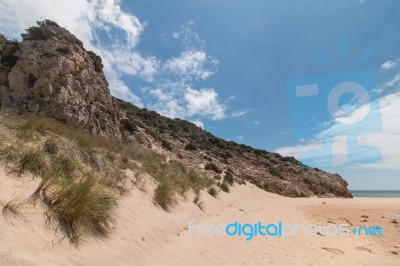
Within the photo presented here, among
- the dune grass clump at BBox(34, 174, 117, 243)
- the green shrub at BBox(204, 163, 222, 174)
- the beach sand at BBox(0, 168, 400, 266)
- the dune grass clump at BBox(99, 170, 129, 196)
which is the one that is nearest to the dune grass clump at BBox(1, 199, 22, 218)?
the beach sand at BBox(0, 168, 400, 266)

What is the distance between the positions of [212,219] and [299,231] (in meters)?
3.22

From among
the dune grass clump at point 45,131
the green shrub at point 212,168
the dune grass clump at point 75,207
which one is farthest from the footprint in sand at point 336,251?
the green shrub at point 212,168

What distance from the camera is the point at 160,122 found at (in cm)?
3822

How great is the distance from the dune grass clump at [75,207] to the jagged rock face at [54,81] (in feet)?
28.4

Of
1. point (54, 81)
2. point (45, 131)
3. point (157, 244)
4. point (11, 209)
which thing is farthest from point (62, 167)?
point (54, 81)

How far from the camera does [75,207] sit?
4633mm

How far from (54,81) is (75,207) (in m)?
11.2

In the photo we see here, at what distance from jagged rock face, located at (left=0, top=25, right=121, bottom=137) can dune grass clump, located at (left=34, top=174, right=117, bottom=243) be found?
8.67m

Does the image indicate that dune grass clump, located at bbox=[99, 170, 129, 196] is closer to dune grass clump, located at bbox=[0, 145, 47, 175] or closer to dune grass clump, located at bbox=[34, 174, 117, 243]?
dune grass clump, located at bbox=[0, 145, 47, 175]

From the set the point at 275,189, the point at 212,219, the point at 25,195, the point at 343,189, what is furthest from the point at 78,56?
the point at 343,189

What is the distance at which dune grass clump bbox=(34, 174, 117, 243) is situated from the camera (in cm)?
443

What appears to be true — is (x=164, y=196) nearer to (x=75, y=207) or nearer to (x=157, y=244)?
(x=157, y=244)

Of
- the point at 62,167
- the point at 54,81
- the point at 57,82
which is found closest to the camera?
the point at 62,167

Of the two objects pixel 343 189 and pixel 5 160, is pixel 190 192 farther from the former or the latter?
pixel 343 189
